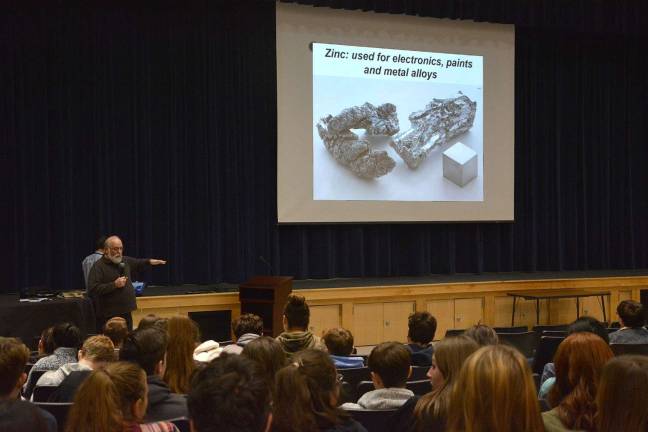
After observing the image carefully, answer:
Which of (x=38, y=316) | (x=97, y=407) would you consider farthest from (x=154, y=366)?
(x=38, y=316)

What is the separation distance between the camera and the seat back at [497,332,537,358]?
5.45 metres

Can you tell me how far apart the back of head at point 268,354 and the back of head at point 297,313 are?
1404 mm

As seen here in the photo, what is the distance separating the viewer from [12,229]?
7.81 m

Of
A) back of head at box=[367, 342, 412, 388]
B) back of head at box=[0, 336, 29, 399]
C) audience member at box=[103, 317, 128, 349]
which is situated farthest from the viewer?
audience member at box=[103, 317, 128, 349]

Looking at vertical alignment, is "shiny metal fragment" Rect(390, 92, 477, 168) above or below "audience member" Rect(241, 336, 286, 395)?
above

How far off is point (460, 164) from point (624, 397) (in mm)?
7978

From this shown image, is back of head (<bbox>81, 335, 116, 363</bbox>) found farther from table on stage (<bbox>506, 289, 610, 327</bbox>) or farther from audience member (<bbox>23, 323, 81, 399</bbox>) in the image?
table on stage (<bbox>506, 289, 610, 327</bbox>)

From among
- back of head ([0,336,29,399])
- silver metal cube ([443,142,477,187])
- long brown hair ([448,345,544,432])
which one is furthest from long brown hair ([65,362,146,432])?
silver metal cube ([443,142,477,187])

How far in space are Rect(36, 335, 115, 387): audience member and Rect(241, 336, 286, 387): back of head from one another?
31.3 inches

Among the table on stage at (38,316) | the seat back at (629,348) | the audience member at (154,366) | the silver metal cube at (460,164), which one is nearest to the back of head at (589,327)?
the seat back at (629,348)

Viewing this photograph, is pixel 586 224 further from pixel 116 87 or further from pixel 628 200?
pixel 116 87

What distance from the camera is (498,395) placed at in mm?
1729

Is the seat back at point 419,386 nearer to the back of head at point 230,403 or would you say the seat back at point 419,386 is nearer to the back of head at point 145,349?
the back of head at point 145,349

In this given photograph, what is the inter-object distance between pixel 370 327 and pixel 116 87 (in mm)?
4182
